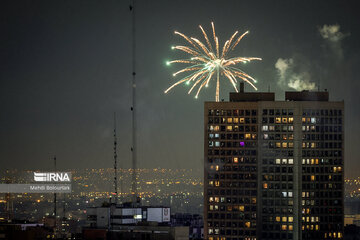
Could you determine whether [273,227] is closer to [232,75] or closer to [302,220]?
[302,220]

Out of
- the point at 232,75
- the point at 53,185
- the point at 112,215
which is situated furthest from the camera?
the point at 53,185

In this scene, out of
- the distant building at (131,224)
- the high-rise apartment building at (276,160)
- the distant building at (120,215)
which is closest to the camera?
the distant building at (131,224)

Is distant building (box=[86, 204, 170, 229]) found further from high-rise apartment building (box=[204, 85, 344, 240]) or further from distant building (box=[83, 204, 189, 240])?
high-rise apartment building (box=[204, 85, 344, 240])

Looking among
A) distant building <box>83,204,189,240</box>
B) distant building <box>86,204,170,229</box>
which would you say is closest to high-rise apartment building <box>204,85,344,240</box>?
distant building <box>86,204,170,229</box>

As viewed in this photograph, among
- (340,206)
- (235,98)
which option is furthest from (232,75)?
(340,206)

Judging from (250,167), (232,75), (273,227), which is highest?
(232,75)

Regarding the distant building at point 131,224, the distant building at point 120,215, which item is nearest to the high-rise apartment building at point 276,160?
the distant building at point 120,215

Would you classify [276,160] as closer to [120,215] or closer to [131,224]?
[131,224]

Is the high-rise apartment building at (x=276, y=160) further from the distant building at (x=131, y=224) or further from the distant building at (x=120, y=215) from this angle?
the distant building at (x=131, y=224)
